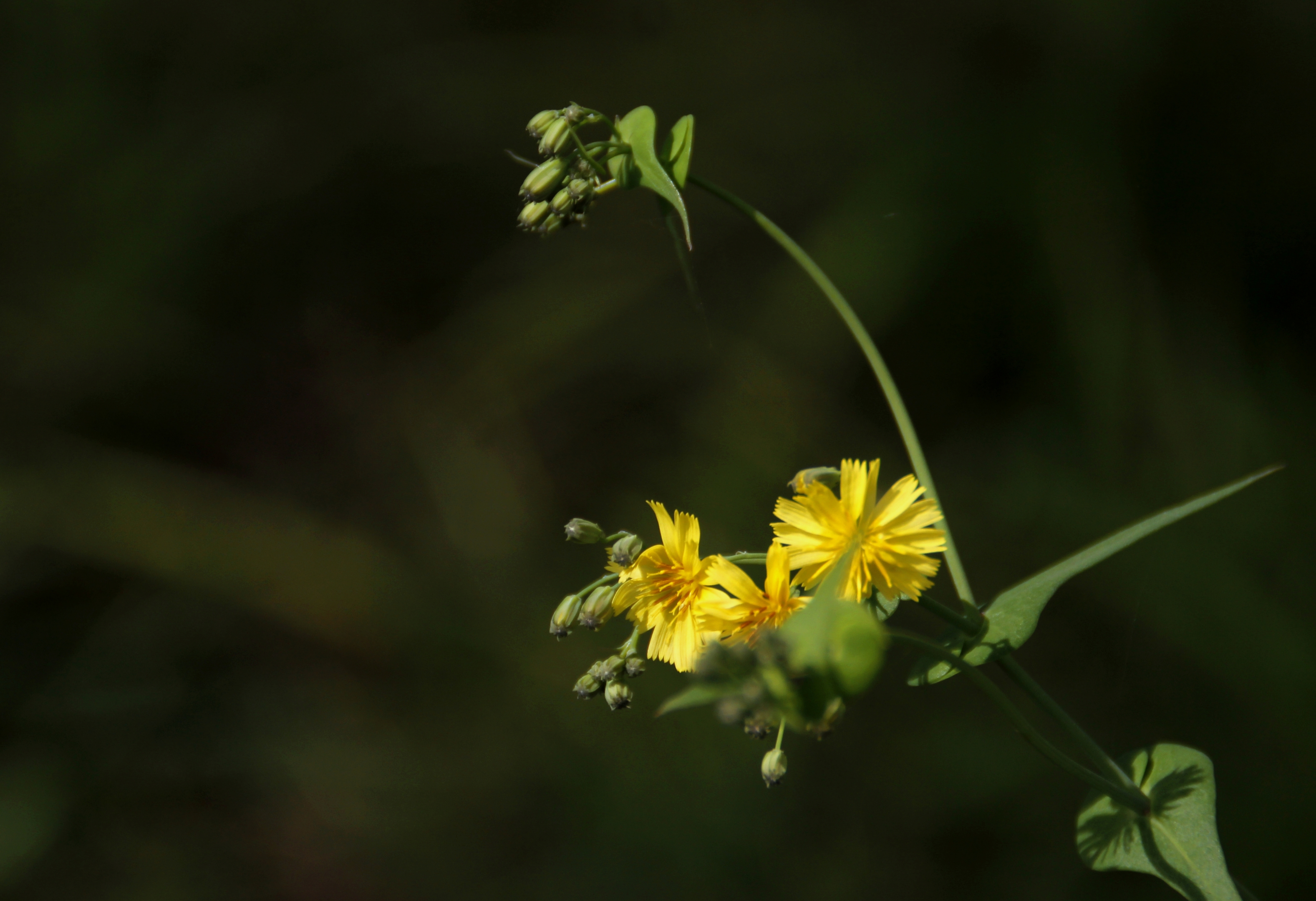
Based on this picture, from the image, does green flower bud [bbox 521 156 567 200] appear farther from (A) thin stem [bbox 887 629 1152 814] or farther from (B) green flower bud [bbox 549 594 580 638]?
(A) thin stem [bbox 887 629 1152 814]

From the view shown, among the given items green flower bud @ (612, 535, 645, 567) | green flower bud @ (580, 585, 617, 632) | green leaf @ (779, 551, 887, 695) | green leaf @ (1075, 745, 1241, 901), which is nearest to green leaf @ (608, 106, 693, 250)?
green flower bud @ (612, 535, 645, 567)

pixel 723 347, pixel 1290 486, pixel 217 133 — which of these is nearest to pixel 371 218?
pixel 217 133

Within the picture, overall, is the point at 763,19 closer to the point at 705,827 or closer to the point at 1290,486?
the point at 1290,486

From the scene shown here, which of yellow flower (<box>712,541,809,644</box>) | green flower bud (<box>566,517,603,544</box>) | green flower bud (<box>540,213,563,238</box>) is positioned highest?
green flower bud (<box>540,213,563,238</box>)

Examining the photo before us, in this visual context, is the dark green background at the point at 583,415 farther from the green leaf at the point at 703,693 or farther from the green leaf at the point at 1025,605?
the green leaf at the point at 703,693

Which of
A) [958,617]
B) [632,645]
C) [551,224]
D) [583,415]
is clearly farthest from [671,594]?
[583,415]

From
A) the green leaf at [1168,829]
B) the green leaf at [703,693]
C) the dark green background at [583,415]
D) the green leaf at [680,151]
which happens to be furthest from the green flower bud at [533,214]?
the dark green background at [583,415]

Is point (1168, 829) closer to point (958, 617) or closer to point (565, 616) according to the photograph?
point (958, 617)
